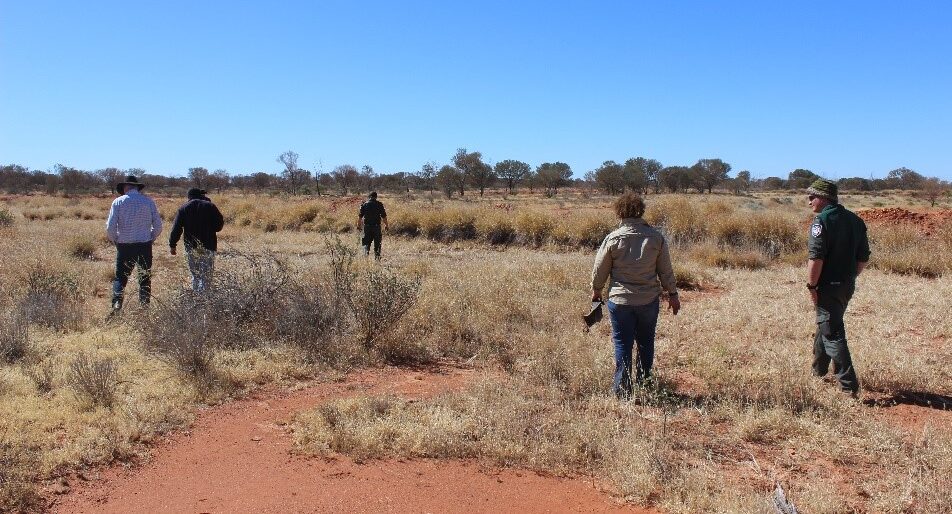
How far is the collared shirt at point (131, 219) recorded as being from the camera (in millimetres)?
7574

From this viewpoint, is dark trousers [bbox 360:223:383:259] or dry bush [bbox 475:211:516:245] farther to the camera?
dry bush [bbox 475:211:516:245]

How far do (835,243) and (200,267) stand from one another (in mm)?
6074

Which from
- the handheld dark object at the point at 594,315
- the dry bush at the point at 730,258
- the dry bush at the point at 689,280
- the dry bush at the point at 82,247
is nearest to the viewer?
the handheld dark object at the point at 594,315

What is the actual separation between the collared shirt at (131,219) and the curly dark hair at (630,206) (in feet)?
18.3

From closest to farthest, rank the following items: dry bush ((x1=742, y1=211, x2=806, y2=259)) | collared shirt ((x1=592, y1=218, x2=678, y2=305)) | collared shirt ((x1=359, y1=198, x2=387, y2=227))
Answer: collared shirt ((x1=592, y1=218, x2=678, y2=305)) → collared shirt ((x1=359, y1=198, x2=387, y2=227)) → dry bush ((x1=742, y1=211, x2=806, y2=259))

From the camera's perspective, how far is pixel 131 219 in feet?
25.0

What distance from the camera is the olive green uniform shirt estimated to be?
4.91 meters

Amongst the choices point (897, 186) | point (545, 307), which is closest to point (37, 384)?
point (545, 307)

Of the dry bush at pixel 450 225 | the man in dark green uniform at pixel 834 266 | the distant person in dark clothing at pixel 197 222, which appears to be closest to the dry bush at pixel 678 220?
the dry bush at pixel 450 225

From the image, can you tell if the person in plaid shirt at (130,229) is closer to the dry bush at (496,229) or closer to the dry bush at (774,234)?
the dry bush at (496,229)

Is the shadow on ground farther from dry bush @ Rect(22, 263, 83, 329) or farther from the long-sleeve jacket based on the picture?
dry bush @ Rect(22, 263, 83, 329)

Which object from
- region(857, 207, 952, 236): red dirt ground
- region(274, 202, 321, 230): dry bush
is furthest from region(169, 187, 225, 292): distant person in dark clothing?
region(274, 202, 321, 230): dry bush

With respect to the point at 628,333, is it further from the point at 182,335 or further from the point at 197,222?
the point at 197,222

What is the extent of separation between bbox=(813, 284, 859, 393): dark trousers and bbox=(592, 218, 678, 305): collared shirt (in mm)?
1241
